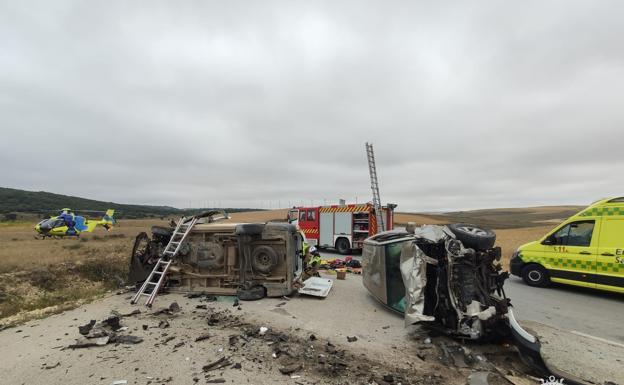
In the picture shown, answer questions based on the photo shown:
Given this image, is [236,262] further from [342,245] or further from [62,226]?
[62,226]

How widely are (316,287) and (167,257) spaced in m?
3.58

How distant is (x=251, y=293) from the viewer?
21.7 ft

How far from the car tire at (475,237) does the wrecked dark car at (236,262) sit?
352cm

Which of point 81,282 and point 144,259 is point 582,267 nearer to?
point 144,259

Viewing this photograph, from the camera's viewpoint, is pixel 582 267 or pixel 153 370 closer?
pixel 153 370

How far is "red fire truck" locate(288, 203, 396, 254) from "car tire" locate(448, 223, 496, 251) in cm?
952

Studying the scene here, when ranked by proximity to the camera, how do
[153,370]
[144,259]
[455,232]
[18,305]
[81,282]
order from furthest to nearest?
[81,282] → [144,259] → [18,305] → [455,232] → [153,370]

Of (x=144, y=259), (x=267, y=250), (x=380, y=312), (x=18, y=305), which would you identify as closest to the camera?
(x=380, y=312)

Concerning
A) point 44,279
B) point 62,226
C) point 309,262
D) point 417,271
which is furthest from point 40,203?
point 417,271

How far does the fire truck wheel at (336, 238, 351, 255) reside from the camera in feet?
49.4

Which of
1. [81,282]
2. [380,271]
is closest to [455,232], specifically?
[380,271]

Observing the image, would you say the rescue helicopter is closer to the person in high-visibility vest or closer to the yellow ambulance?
the person in high-visibility vest

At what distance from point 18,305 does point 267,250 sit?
5.15 meters

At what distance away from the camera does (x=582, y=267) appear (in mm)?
7250
